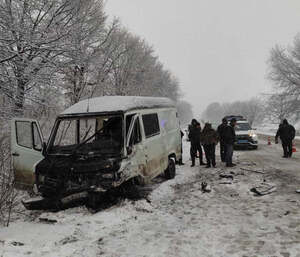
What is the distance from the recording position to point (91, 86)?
16.8 m

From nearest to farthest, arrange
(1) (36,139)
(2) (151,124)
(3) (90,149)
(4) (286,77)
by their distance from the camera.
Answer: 1. (3) (90,149)
2. (1) (36,139)
3. (2) (151,124)
4. (4) (286,77)

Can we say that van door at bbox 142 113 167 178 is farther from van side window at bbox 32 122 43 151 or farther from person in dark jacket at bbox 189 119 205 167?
person in dark jacket at bbox 189 119 205 167

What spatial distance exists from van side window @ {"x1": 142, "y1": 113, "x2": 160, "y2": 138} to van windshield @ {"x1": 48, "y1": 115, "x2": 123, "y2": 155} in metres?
0.98

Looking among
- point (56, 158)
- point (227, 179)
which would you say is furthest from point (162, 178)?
point (56, 158)

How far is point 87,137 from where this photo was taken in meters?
6.07

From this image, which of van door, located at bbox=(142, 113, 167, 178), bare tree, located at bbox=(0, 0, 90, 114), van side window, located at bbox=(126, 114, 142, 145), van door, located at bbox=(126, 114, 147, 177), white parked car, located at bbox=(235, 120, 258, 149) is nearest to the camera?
van door, located at bbox=(126, 114, 147, 177)

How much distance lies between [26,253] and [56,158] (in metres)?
2.20

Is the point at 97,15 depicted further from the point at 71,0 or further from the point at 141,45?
the point at 141,45

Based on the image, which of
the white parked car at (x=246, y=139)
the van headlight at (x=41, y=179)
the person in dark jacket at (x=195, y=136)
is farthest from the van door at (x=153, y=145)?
the white parked car at (x=246, y=139)

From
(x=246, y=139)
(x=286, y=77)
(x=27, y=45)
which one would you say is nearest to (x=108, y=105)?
(x=27, y=45)

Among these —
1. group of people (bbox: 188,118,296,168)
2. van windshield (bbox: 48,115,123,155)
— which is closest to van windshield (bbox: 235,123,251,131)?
group of people (bbox: 188,118,296,168)

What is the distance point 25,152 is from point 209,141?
6541mm

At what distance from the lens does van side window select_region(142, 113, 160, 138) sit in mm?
6474

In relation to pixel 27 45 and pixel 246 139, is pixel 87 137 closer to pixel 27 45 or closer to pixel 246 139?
pixel 27 45
